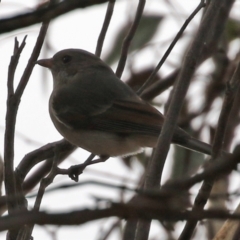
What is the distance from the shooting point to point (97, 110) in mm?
4168

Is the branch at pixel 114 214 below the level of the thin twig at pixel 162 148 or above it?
below

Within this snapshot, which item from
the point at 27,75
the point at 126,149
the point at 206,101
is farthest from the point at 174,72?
the point at 27,75

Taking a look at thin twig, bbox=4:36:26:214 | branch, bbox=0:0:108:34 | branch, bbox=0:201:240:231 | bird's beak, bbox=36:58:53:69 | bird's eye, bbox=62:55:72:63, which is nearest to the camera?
branch, bbox=0:201:240:231

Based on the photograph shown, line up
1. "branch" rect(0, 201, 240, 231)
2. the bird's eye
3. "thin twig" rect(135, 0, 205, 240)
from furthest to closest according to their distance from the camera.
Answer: the bird's eye
"thin twig" rect(135, 0, 205, 240)
"branch" rect(0, 201, 240, 231)

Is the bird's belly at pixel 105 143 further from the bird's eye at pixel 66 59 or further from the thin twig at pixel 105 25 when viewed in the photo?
the bird's eye at pixel 66 59

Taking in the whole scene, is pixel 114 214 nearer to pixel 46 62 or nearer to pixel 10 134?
pixel 10 134

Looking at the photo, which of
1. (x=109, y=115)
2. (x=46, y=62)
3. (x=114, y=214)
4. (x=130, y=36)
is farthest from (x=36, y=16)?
(x=46, y=62)

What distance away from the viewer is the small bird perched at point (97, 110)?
378 cm

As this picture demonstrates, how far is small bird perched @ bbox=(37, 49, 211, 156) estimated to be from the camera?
3779 millimetres

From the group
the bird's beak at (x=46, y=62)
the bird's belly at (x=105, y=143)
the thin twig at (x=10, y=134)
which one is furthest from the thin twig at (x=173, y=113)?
the bird's beak at (x=46, y=62)

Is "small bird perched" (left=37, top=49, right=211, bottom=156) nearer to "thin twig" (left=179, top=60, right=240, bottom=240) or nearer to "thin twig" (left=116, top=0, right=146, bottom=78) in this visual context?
"thin twig" (left=116, top=0, right=146, bottom=78)

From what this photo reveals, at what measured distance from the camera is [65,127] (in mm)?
3980

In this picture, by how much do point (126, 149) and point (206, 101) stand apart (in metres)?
0.73

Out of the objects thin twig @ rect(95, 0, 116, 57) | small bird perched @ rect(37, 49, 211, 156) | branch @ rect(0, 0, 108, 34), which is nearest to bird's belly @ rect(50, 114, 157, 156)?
small bird perched @ rect(37, 49, 211, 156)
